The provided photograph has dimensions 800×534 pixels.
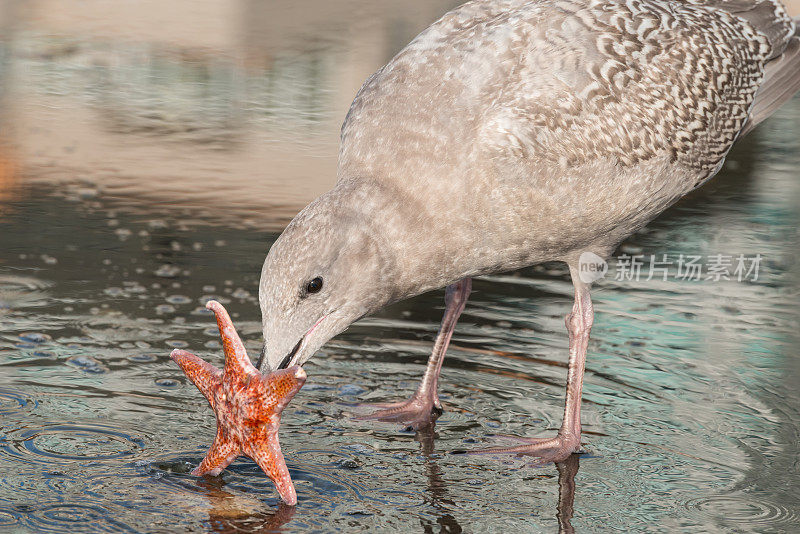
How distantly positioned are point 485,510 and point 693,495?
0.88 meters

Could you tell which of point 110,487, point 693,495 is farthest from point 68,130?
point 693,495

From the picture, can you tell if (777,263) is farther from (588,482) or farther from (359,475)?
(359,475)

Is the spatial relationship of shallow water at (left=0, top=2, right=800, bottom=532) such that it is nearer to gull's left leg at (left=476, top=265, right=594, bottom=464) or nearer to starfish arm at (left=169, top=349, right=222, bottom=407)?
gull's left leg at (left=476, top=265, right=594, bottom=464)

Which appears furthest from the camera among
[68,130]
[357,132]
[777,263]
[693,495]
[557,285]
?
[68,130]

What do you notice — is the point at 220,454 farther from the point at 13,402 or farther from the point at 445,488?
the point at 13,402

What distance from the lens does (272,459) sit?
5.03 meters

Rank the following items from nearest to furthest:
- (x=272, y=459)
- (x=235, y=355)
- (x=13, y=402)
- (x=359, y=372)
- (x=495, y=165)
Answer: (x=272, y=459) < (x=235, y=355) < (x=495, y=165) < (x=13, y=402) < (x=359, y=372)

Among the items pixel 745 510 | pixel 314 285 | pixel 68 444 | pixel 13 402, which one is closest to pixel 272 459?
pixel 314 285

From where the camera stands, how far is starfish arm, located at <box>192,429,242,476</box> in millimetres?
5156

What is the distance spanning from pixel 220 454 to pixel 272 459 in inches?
9.9

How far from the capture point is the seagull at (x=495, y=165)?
538 cm

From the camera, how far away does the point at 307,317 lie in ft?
17.3

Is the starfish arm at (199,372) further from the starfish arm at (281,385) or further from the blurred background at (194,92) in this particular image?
the blurred background at (194,92)

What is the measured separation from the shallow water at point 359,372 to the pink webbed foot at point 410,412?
0.09 metres
